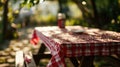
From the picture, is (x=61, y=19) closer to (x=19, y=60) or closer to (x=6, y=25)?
(x=19, y=60)

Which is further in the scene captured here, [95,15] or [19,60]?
[95,15]

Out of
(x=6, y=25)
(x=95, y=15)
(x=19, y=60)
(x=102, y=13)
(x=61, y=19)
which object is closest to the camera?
(x=19, y=60)

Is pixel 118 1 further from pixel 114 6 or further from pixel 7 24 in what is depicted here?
pixel 7 24

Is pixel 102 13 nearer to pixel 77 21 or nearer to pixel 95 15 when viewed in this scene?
pixel 95 15

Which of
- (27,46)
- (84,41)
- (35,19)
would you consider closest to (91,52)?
(84,41)

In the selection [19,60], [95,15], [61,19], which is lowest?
[95,15]

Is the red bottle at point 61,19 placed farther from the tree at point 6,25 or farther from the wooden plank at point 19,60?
the tree at point 6,25

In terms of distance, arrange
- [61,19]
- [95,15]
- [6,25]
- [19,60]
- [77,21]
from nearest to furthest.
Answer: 1. [19,60]
2. [61,19]
3. [95,15]
4. [6,25]
5. [77,21]

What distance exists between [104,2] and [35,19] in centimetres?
595

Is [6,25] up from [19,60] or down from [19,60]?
down

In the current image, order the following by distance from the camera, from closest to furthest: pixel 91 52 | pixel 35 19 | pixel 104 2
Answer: pixel 91 52, pixel 104 2, pixel 35 19

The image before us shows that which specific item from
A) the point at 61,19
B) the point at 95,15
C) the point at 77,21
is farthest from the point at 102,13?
the point at 61,19

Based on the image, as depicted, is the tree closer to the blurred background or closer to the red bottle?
the blurred background

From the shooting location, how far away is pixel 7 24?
34.6ft
